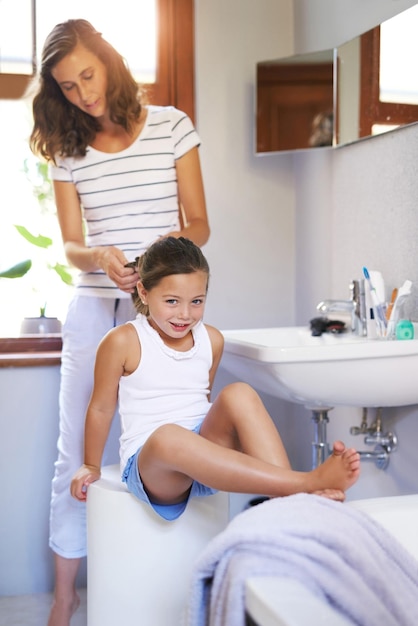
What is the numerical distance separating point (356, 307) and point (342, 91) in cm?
67

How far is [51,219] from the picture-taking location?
9.19ft

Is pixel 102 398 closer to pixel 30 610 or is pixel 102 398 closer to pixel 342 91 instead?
pixel 30 610

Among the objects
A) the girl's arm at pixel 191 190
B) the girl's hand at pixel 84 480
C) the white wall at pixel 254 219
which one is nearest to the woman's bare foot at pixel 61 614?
the white wall at pixel 254 219

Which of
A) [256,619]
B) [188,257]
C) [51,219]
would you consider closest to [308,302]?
[51,219]

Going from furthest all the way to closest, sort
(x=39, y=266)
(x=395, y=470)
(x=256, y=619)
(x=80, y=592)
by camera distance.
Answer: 1. (x=39, y=266)
2. (x=80, y=592)
3. (x=395, y=470)
4. (x=256, y=619)

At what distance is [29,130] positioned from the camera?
9.03ft

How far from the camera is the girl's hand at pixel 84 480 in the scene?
1798 mm

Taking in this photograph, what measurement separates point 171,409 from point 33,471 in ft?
3.25

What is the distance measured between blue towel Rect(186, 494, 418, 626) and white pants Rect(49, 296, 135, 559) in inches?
43.4

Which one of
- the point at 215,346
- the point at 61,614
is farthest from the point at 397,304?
the point at 61,614

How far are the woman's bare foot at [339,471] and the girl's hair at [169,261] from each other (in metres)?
0.51

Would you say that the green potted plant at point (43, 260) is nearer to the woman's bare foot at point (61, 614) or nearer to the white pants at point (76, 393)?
the white pants at point (76, 393)

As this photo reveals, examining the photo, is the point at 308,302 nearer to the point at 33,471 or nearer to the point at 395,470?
the point at 395,470

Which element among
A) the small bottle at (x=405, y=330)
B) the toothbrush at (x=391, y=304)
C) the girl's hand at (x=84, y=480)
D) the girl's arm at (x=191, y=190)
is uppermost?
the girl's arm at (x=191, y=190)
